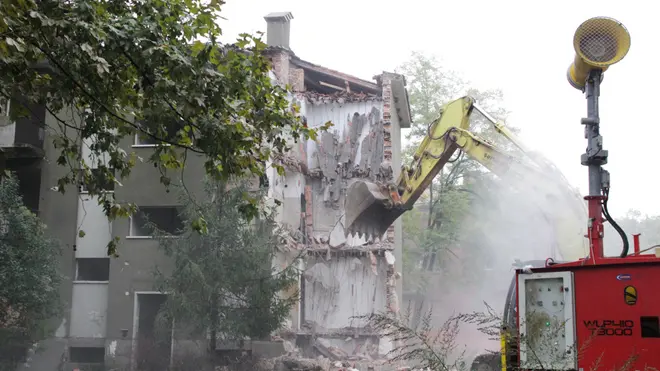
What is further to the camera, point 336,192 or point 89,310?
point 336,192

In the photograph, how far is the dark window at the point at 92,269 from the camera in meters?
23.0

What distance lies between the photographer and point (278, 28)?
25.8 m

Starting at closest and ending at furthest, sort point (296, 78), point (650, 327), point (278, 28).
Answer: point (650, 327)
point (296, 78)
point (278, 28)

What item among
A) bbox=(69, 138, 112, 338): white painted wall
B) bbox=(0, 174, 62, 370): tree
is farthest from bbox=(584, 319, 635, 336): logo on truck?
bbox=(69, 138, 112, 338): white painted wall

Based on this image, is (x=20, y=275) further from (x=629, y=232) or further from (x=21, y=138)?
(x=629, y=232)

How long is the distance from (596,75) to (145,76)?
5.01 metres

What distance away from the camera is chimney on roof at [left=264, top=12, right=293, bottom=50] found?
25.7 m

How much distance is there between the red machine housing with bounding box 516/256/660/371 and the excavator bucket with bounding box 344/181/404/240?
9.15m

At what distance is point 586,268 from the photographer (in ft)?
23.5

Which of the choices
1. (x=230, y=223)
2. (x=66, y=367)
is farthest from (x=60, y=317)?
(x=230, y=223)

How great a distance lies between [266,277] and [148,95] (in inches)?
423

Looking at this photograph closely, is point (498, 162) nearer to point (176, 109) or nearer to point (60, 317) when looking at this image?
point (176, 109)

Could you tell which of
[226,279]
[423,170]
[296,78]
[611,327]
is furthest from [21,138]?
[611,327]

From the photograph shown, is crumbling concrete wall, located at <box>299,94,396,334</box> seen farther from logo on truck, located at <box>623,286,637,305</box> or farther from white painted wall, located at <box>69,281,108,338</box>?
logo on truck, located at <box>623,286,637,305</box>
